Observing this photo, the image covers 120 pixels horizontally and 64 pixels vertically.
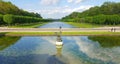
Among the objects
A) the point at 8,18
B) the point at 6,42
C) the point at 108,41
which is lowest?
the point at 108,41

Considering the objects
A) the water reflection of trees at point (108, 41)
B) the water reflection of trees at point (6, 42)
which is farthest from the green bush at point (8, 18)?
the water reflection of trees at point (108, 41)

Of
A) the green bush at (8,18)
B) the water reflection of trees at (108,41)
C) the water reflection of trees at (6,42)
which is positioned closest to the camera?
the water reflection of trees at (6,42)

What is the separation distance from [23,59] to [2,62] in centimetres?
206

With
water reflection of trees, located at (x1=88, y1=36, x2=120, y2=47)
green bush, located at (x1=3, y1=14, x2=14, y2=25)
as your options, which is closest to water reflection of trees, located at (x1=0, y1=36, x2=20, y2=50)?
water reflection of trees, located at (x1=88, y1=36, x2=120, y2=47)

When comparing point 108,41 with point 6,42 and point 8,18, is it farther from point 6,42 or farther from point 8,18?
point 8,18

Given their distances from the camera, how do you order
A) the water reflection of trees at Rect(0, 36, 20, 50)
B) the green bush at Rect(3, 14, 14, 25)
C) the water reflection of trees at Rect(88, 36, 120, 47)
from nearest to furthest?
1. the water reflection of trees at Rect(0, 36, 20, 50)
2. the water reflection of trees at Rect(88, 36, 120, 47)
3. the green bush at Rect(3, 14, 14, 25)

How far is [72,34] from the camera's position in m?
43.2

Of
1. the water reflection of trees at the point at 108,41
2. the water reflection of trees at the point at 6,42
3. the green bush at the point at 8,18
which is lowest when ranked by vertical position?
the water reflection of trees at the point at 108,41

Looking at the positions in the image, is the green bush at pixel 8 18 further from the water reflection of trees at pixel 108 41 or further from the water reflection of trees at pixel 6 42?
the water reflection of trees at pixel 108 41

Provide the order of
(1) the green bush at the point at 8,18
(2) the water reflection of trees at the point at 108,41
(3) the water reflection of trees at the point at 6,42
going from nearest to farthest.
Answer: (3) the water reflection of trees at the point at 6,42 < (2) the water reflection of trees at the point at 108,41 < (1) the green bush at the point at 8,18

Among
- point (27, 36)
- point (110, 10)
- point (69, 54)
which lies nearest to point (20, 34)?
point (27, 36)

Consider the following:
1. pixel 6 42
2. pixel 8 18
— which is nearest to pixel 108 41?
pixel 6 42

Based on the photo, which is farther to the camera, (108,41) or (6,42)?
(108,41)

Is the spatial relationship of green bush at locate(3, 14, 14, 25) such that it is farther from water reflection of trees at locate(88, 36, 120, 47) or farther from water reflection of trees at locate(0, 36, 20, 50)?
water reflection of trees at locate(88, 36, 120, 47)
